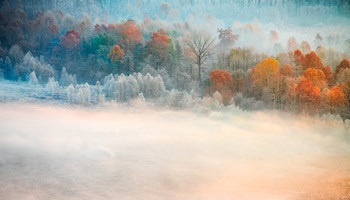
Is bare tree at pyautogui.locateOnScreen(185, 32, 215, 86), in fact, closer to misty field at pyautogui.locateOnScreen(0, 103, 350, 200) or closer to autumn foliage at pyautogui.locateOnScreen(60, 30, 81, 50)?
misty field at pyautogui.locateOnScreen(0, 103, 350, 200)

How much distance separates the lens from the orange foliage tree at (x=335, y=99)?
12266 mm

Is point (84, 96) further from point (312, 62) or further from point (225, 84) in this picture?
point (312, 62)

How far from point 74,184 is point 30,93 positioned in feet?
25.9

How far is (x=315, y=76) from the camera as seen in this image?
502 inches

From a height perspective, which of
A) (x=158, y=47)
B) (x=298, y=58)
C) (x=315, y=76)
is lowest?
(x=315, y=76)

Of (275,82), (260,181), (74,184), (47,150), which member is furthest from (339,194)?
(47,150)

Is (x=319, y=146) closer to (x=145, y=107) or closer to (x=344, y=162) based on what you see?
(x=344, y=162)

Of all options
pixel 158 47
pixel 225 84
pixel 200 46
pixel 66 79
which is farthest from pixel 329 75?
pixel 66 79

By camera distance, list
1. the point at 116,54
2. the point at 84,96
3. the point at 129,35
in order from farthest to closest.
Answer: the point at 129,35
the point at 116,54
the point at 84,96

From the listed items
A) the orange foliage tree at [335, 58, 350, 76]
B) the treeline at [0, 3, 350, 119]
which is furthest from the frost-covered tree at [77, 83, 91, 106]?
the orange foliage tree at [335, 58, 350, 76]

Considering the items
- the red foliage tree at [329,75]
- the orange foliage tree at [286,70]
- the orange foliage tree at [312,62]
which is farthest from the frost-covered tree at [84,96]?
the red foliage tree at [329,75]

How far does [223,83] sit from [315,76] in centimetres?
371

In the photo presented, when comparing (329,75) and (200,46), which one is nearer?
(329,75)

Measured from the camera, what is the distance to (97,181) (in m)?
8.87
